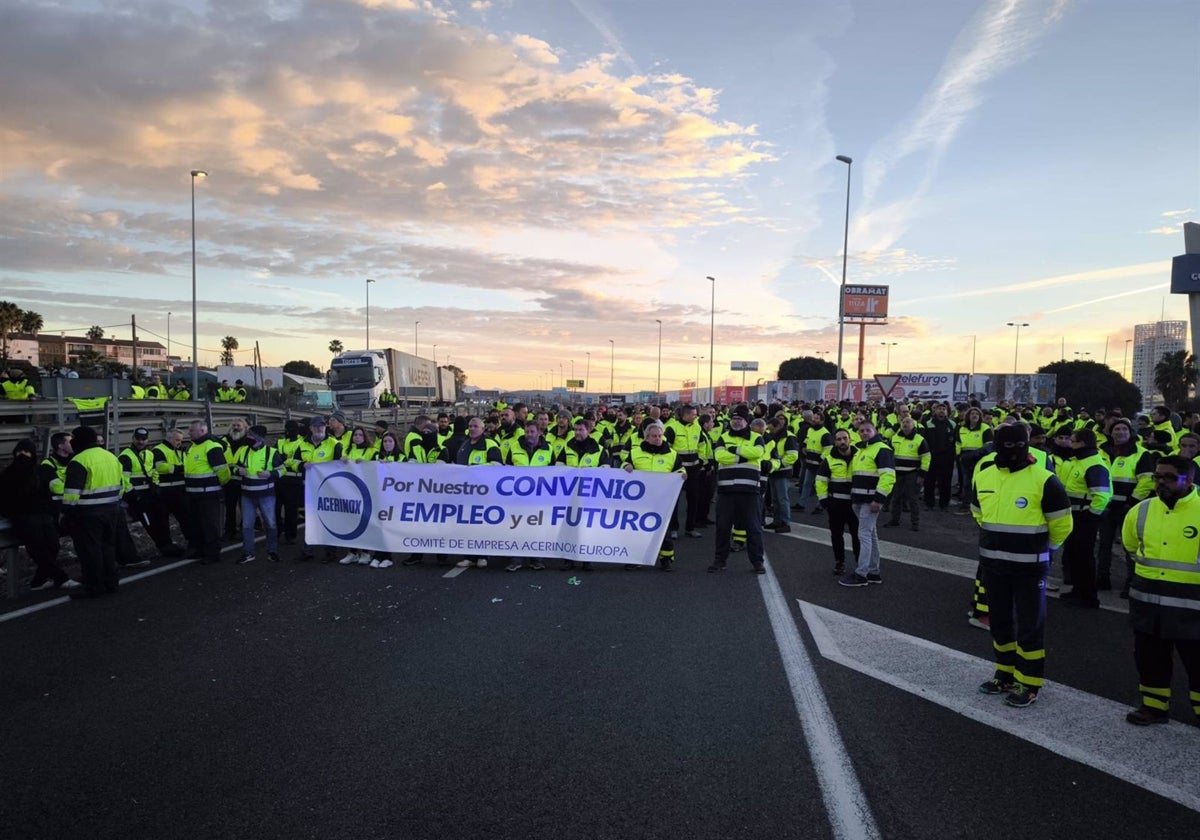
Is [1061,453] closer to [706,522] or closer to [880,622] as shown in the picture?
[880,622]

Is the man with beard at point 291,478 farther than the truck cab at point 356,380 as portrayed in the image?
No

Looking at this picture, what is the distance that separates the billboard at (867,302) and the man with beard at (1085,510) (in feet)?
139

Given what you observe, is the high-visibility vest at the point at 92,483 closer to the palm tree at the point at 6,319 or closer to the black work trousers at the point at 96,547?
the black work trousers at the point at 96,547

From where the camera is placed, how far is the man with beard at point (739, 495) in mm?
8977

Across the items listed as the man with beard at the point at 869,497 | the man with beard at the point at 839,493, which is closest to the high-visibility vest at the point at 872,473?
the man with beard at the point at 869,497

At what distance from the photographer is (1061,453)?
27.7 feet

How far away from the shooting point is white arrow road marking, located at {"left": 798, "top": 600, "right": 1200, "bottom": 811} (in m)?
4.05

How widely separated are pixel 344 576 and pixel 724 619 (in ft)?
15.5

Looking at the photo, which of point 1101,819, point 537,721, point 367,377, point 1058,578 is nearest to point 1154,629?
point 1101,819

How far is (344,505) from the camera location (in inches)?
379

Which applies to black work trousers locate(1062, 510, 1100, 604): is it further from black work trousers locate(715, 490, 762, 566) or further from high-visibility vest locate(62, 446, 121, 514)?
high-visibility vest locate(62, 446, 121, 514)

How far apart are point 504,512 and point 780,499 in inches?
210

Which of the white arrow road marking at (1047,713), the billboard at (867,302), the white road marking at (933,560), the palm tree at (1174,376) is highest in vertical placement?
the billboard at (867,302)

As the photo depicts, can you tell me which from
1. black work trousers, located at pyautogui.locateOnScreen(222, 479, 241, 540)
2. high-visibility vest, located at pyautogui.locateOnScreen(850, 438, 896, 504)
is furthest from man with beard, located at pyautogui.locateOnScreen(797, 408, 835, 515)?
black work trousers, located at pyautogui.locateOnScreen(222, 479, 241, 540)
